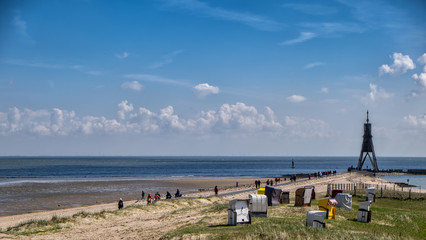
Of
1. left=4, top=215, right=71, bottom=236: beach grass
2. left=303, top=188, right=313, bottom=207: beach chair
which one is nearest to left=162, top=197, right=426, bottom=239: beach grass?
left=303, top=188, right=313, bottom=207: beach chair

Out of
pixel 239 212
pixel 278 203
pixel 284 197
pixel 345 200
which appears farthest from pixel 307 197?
pixel 239 212

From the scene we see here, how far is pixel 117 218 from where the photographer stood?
93.3ft

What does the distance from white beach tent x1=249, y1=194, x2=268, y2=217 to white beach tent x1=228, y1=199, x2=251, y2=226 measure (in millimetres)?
2008

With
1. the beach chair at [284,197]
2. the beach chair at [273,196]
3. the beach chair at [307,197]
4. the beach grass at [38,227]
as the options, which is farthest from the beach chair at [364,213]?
the beach grass at [38,227]

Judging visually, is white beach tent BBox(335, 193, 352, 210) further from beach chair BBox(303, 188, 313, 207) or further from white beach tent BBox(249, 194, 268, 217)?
white beach tent BBox(249, 194, 268, 217)

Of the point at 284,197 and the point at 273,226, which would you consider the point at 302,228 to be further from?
the point at 284,197

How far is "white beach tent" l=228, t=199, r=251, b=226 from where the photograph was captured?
781 inches

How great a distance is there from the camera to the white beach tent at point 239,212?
19.8 meters

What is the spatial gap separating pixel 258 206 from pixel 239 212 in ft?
8.20

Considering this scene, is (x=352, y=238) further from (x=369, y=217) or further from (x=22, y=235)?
(x=22, y=235)

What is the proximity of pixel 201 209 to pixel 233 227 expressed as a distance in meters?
8.85

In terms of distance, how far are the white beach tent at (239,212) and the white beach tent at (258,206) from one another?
2.01 metres

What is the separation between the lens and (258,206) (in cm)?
2225

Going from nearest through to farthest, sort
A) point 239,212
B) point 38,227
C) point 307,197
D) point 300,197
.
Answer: point 239,212 → point 38,227 → point 300,197 → point 307,197
